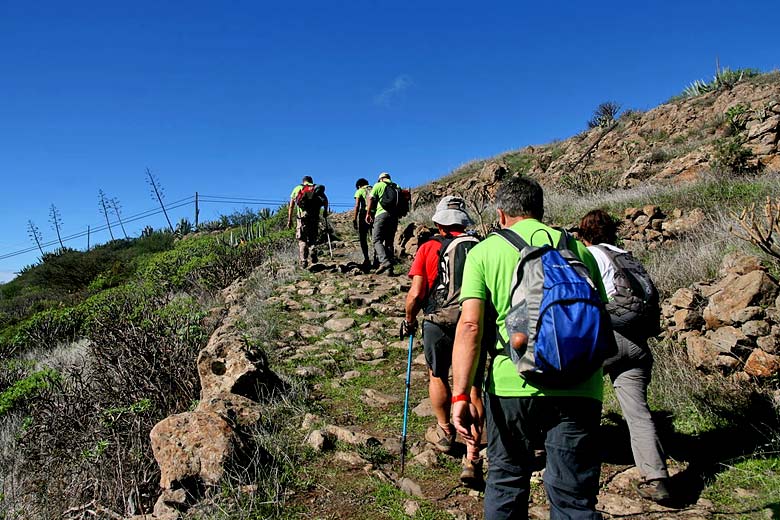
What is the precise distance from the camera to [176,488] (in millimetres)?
3342

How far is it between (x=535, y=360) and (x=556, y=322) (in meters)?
0.17

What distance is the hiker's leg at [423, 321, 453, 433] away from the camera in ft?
11.9

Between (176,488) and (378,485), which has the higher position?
(176,488)

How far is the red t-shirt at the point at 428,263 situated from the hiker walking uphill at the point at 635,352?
109 cm

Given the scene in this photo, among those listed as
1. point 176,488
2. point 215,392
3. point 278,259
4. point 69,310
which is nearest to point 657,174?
point 278,259

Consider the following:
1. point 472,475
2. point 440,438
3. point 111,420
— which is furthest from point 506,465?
point 111,420

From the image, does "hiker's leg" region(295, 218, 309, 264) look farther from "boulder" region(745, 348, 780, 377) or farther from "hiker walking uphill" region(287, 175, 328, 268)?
"boulder" region(745, 348, 780, 377)

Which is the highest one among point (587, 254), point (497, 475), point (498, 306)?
point (587, 254)

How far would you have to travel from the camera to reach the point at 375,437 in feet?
13.8

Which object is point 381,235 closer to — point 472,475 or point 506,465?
point 472,475

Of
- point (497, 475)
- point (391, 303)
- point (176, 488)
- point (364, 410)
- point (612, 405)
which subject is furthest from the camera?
point (391, 303)

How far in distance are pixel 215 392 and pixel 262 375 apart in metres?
0.45

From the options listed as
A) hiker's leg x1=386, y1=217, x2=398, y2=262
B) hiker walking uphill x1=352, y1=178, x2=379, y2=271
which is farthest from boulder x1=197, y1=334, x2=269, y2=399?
hiker walking uphill x1=352, y1=178, x2=379, y2=271

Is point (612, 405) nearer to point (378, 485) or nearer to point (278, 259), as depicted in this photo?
point (378, 485)
